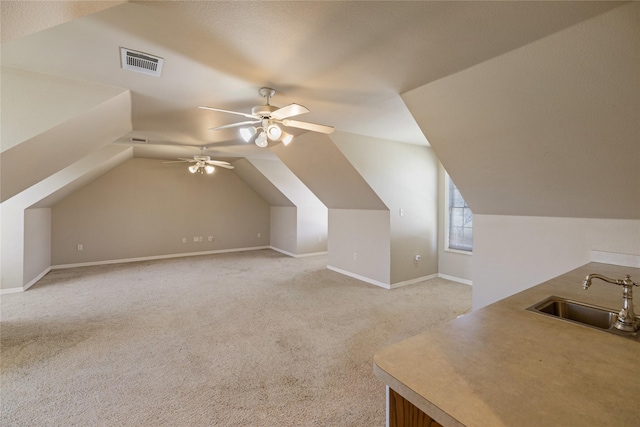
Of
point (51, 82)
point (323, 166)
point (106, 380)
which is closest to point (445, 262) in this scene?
point (323, 166)

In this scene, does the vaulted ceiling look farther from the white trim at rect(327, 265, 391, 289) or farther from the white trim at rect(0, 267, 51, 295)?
the white trim at rect(0, 267, 51, 295)

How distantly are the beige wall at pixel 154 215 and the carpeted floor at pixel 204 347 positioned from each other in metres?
A: 1.42

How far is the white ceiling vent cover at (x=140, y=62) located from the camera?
1.94 metres

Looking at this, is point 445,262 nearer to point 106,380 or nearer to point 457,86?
point 457,86

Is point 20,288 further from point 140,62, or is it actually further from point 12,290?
point 140,62

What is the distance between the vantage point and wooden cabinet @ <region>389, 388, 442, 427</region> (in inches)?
34.6

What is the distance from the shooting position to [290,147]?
4.52m

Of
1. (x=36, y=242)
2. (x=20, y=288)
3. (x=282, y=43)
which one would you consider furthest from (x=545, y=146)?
(x=36, y=242)

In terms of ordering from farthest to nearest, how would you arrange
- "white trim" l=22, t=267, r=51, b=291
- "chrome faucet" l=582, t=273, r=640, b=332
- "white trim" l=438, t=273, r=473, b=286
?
1. "white trim" l=438, t=273, r=473, b=286
2. "white trim" l=22, t=267, r=51, b=291
3. "chrome faucet" l=582, t=273, r=640, b=332

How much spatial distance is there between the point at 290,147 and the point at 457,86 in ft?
9.26

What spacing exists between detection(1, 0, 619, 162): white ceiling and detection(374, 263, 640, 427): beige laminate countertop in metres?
1.58

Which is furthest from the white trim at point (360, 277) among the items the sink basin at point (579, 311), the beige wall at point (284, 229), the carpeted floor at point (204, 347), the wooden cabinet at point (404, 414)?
the wooden cabinet at point (404, 414)

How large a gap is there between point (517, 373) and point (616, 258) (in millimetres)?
2399

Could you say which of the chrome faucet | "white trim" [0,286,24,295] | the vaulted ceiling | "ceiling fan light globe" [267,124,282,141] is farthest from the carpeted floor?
"ceiling fan light globe" [267,124,282,141]
